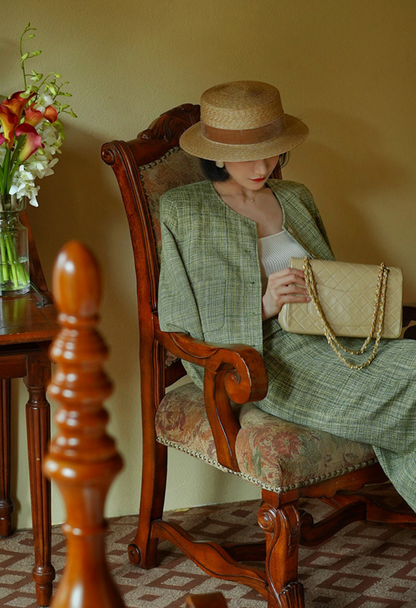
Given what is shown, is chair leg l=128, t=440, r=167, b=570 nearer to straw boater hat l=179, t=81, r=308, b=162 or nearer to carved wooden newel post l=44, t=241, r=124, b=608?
straw boater hat l=179, t=81, r=308, b=162

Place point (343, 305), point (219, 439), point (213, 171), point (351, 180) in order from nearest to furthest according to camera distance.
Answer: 1. point (219, 439)
2. point (343, 305)
3. point (213, 171)
4. point (351, 180)

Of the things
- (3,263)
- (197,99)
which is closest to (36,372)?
(3,263)

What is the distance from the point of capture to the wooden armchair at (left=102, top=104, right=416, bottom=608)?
1861 mm

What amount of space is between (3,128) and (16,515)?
1.38 metres

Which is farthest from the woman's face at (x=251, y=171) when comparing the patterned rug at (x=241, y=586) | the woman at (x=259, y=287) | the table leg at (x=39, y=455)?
the patterned rug at (x=241, y=586)

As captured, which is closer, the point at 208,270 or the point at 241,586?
the point at 208,270

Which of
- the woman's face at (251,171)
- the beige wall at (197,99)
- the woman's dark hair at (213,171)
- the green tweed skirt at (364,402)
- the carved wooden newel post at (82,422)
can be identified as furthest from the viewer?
the beige wall at (197,99)

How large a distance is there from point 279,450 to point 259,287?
509 mm

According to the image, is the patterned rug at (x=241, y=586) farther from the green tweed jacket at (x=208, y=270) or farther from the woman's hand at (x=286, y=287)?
the woman's hand at (x=286, y=287)

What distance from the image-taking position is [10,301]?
2141 millimetres

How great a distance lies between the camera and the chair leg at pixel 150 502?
2350mm

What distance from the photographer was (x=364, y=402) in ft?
6.36

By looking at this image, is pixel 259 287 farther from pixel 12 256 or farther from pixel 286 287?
pixel 12 256

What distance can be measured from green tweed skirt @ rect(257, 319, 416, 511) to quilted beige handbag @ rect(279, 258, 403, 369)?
0.07 metres
